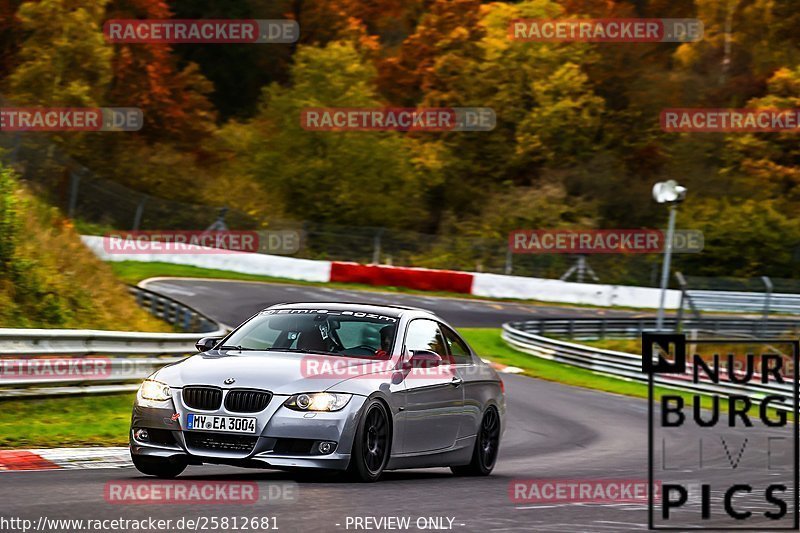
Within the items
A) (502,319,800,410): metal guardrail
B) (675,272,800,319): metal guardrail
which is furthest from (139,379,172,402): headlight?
(675,272,800,319): metal guardrail

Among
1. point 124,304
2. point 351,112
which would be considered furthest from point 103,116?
point 124,304

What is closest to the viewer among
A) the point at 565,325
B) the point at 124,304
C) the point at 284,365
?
the point at 284,365

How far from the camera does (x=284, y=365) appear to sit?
939cm

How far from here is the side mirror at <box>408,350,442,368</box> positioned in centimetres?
1022

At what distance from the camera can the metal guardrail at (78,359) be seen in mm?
14211

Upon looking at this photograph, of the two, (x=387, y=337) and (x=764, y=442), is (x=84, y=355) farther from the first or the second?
(x=764, y=442)

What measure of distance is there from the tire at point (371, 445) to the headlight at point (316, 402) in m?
0.23

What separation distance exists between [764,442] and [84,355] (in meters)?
9.59

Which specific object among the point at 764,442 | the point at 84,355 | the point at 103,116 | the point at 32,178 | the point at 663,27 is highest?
the point at 663,27
